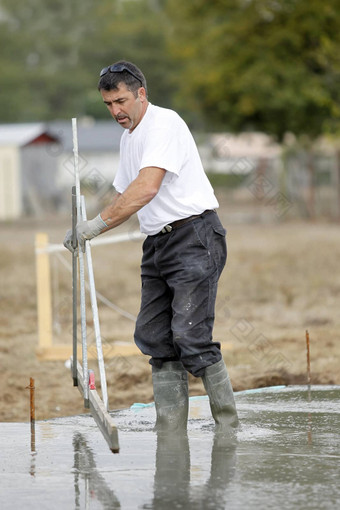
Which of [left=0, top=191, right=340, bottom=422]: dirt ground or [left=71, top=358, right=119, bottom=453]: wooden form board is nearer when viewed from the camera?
[left=71, top=358, right=119, bottom=453]: wooden form board

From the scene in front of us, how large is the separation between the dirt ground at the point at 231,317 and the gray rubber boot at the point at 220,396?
194 cm

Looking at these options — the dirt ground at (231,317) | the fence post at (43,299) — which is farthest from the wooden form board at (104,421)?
the fence post at (43,299)

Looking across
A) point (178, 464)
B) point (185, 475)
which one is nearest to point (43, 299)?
point (178, 464)

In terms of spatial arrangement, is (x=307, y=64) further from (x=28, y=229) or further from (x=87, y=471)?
(x=87, y=471)

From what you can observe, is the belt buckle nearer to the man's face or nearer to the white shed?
the man's face

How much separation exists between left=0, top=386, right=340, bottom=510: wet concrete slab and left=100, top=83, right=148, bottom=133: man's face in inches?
63.3

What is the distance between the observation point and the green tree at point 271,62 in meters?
24.8

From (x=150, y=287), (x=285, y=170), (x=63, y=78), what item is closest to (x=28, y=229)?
(x=285, y=170)

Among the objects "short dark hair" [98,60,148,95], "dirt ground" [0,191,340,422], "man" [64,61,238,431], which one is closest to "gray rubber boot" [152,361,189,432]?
"man" [64,61,238,431]

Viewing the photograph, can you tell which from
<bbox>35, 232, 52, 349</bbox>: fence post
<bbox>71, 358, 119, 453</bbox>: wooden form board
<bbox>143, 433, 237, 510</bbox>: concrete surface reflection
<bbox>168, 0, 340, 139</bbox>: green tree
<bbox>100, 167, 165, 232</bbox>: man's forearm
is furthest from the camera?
<bbox>168, 0, 340, 139</bbox>: green tree

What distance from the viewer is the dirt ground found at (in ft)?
24.1

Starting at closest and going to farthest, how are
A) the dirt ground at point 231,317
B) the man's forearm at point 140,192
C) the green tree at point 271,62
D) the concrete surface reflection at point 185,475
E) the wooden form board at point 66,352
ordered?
the concrete surface reflection at point 185,475 → the man's forearm at point 140,192 → the dirt ground at point 231,317 → the wooden form board at point 66,352 → the green tree at point 271,62

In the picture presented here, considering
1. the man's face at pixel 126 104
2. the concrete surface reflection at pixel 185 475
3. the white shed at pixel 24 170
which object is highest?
the white shed at pixel 24 170

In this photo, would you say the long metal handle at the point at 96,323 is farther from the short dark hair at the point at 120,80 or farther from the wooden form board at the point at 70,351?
the wooden form board at the point at 70,351
